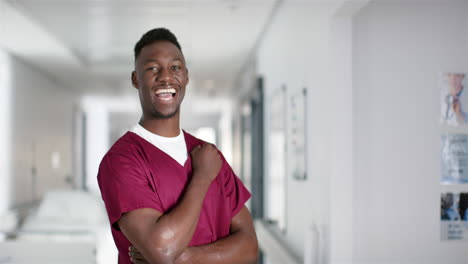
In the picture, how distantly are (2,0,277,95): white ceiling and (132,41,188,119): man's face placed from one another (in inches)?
57.0

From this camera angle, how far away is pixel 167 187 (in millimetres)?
1034

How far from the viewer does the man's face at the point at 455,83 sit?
2.24 meters

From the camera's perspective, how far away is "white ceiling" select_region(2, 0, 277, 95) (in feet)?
9.80

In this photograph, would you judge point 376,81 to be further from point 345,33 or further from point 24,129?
point 24,129

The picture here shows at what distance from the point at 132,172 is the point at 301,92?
197cm

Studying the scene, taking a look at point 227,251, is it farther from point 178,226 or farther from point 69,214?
point 69,214

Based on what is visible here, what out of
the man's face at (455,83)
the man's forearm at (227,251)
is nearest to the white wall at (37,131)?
the man's face at (455,83)

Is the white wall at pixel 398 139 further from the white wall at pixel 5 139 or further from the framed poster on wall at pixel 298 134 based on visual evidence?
the white wall at pixel 5 139

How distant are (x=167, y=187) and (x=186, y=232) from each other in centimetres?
13

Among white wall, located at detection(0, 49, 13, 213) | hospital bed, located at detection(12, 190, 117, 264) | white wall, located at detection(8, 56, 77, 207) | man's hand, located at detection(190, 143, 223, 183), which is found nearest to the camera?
man's hand, located at detection(190, 143, 223, 183)

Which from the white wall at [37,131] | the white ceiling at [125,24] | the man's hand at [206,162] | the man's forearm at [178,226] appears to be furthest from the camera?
the white wall at [37,131]

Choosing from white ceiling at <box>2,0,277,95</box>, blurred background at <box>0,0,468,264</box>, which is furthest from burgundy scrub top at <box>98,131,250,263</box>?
white ceiling at <box>2,0,277,95</box>

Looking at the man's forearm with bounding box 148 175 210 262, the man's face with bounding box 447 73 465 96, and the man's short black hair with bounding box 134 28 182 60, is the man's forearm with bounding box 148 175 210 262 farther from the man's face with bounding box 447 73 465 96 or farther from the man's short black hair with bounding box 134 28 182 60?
the man's face with bounding box 447 73 465 96

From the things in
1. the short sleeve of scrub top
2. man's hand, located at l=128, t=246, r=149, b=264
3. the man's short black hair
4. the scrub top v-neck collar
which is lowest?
man's hand, located at l=128, t=246, r=149, b=264
